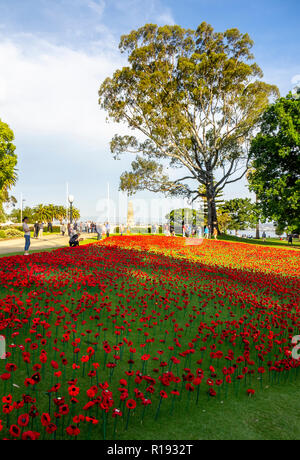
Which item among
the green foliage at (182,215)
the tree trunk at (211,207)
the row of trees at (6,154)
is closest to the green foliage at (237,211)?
the green foliage at (182,215)

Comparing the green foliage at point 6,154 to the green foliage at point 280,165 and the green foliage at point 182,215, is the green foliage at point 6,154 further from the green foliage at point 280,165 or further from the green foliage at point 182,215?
the green foliage at point 182,215

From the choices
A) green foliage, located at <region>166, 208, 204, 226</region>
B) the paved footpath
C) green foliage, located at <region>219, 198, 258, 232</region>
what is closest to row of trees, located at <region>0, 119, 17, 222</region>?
the paved footpath

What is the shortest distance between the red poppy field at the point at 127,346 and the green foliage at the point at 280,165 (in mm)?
14514

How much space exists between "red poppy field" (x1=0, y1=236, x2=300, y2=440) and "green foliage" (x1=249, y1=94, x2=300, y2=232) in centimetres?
1451

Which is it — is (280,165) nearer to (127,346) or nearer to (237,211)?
(127,346)

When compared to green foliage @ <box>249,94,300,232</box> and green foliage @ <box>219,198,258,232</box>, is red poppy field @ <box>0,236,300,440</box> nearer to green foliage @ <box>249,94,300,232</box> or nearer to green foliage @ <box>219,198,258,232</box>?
green foliage @ <box>249,94,300,232</box>

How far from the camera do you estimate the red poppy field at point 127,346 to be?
9.57 ft

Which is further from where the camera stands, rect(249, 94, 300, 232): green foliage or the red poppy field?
rect(249, 94, 300, 232): green foliage

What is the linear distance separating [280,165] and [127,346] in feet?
86.2

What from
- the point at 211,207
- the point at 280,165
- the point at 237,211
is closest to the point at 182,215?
the point at 237,211

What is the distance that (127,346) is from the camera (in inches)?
195

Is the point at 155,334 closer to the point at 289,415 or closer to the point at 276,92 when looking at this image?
the point at 289,415

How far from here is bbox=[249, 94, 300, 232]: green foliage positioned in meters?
24.2

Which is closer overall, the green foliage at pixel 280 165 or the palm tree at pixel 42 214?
the green foliage at pixel 280 165
